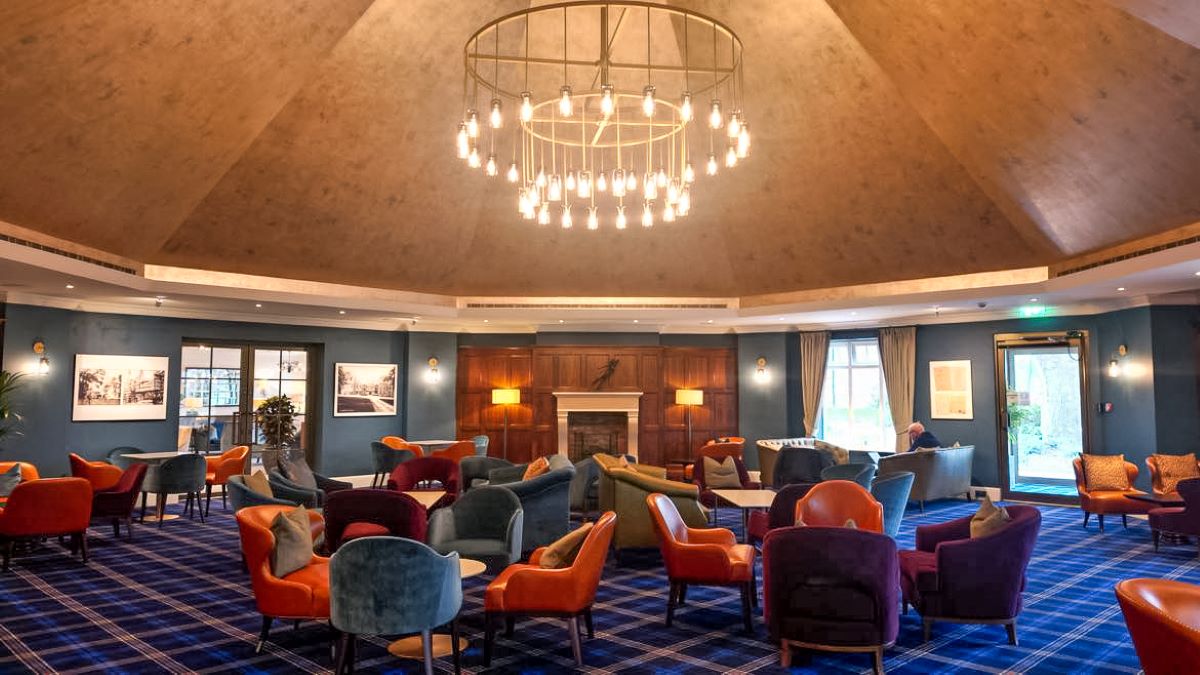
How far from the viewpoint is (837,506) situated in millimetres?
6719

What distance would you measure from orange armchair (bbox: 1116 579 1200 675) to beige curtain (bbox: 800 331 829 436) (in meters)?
11.1

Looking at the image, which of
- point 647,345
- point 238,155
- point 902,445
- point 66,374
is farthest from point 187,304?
point 902,445

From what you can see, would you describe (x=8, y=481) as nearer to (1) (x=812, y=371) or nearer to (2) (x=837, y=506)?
(2) (x=837, y=506)

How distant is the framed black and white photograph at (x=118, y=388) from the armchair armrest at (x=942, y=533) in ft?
34.7

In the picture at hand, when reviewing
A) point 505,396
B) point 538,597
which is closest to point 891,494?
point 538,597

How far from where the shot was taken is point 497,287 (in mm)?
12984

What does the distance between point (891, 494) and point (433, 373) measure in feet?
31.4

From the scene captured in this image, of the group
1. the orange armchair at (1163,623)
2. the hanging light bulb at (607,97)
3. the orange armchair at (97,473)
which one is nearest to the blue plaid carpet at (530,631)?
the orange armchair at (97,473)

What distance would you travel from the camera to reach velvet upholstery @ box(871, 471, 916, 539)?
23.9 ft

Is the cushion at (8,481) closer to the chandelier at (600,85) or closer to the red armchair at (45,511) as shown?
the red armchair at (45,511)

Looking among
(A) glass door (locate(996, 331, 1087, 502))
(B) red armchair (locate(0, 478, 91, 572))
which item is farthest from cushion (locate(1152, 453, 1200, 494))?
(B) red armchair (locate(0, 478, 91, 572))

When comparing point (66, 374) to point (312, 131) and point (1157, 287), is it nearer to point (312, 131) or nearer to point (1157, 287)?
point (312, 131)

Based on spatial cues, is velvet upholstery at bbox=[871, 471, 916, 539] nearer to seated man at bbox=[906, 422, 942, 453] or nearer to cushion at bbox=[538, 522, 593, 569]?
cushion at bbox=[538, 522, 593, 569]

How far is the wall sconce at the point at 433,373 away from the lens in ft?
48.5
